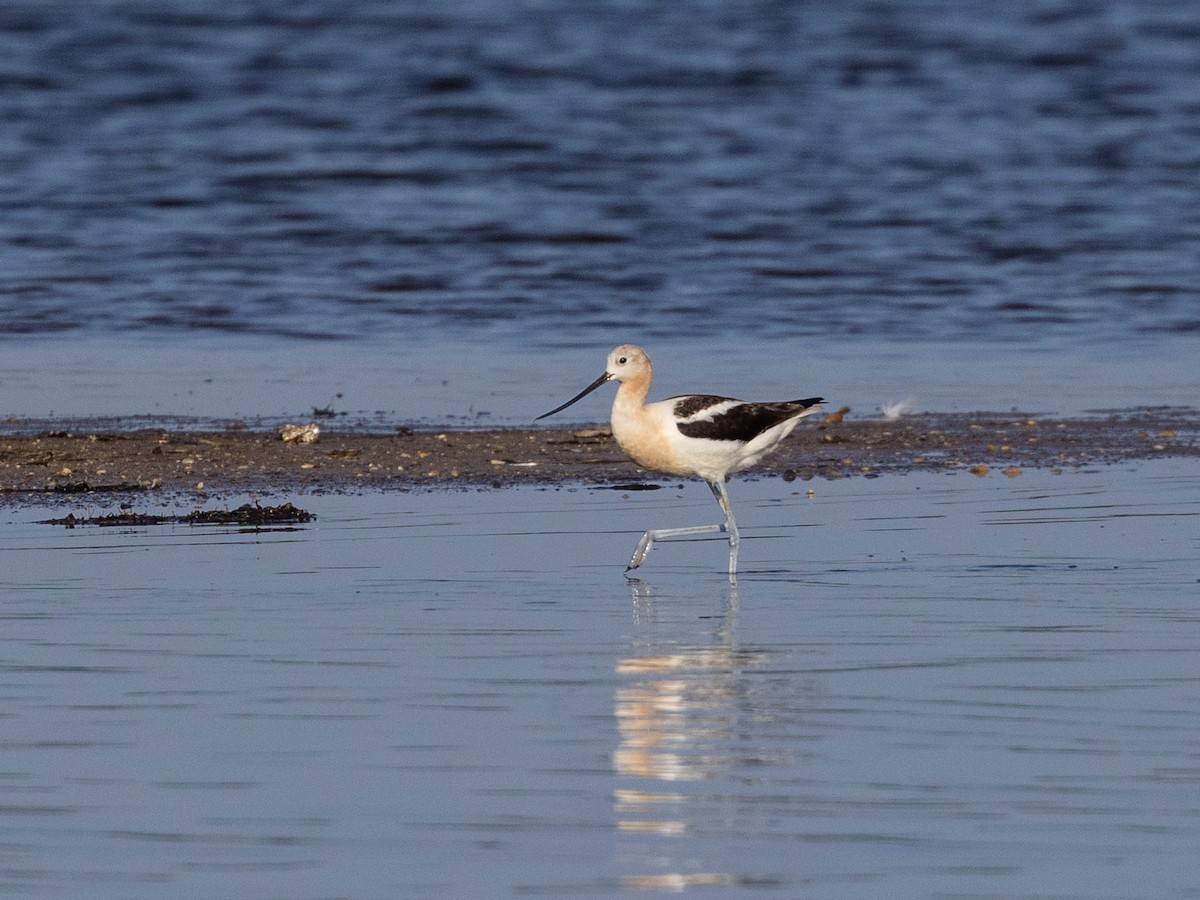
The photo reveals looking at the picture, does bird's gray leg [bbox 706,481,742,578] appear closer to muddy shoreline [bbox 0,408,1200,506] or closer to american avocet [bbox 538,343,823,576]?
american avocet [bbox 538,343,823,576]

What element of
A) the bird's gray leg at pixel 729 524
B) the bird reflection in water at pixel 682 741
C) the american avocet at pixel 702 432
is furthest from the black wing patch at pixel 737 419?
the bird reflection in water at pixel 682 741

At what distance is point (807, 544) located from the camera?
32.2ft

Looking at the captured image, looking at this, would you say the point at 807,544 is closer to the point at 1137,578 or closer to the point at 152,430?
the point at 1137,578

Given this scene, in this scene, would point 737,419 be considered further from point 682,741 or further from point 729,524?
point 682,741

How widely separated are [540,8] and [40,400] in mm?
30067

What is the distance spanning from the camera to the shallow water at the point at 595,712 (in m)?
5.01

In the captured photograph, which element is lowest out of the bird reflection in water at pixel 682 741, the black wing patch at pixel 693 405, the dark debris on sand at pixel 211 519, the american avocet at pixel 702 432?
the bird reflection in water at pixel 682 741

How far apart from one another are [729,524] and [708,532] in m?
0.28

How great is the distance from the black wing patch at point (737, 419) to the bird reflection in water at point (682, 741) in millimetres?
2200

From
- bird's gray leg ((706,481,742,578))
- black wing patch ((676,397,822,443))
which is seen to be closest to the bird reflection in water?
bird's gray leg ((706,481,742,578))

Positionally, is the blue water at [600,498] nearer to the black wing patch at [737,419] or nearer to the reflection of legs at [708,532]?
the reflection of legs at [708,532]

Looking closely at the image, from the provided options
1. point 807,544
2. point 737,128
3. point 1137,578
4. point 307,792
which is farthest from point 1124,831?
point 737,128

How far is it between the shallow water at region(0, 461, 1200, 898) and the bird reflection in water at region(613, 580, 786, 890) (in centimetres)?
1

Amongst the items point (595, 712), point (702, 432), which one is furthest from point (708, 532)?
point (595, 712)
